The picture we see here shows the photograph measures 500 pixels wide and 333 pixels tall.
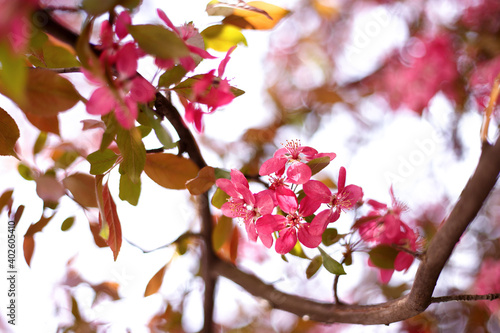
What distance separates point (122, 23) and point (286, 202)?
25cm

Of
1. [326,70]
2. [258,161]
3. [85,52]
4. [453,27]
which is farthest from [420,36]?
[85,52]

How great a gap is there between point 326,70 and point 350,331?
93cm

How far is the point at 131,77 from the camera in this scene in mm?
359

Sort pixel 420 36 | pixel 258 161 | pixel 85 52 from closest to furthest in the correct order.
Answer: pixel 85 52 < pixel 258 161 < pixel 420 36

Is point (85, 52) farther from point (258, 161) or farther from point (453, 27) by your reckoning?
point (453, 27)

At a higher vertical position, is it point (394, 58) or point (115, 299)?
point (394, 58)

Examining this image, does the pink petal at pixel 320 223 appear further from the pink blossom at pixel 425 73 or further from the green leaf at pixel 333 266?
the pink blossom at pixel 425 73

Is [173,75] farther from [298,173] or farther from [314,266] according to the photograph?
[314,266]

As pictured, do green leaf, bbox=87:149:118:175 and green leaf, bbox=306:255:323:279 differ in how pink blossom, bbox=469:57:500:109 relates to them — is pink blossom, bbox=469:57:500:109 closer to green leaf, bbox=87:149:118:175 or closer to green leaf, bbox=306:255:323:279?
green leaf, bbox=306:255:323:279

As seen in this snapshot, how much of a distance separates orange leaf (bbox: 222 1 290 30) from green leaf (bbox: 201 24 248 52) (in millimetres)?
22

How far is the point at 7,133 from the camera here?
1.42 ft

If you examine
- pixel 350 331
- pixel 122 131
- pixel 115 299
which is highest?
pixel 122 131

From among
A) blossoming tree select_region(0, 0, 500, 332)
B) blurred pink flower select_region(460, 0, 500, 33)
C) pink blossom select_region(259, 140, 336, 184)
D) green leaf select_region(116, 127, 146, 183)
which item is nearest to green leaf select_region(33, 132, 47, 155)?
blossoming tree select_region(0, 0, 500, 332)

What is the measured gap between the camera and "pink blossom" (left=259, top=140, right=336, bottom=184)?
0.43 meters
